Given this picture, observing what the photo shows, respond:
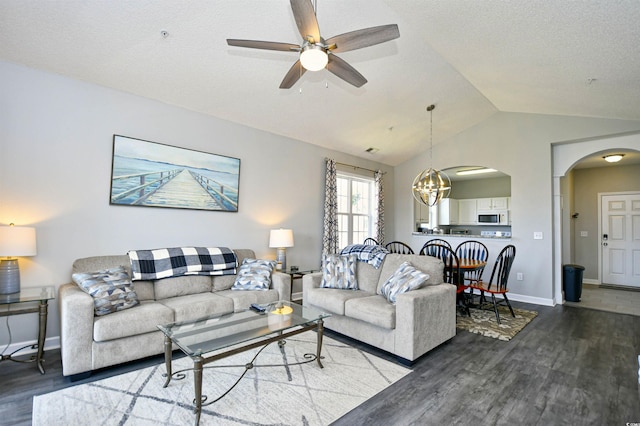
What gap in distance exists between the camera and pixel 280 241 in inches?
187

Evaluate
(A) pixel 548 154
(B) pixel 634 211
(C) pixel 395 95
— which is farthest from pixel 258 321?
(B) pixel 634 211

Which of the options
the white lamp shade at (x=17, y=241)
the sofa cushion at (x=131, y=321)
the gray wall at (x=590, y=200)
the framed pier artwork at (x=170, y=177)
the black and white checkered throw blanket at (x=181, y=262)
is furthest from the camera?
the gray wall at (x=590, y=200)

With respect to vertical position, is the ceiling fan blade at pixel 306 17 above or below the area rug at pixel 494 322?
above

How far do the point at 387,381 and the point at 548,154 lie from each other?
4963 mm

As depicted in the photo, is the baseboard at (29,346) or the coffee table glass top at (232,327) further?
the baseboard at (29,346)

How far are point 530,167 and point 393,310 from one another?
433 centimetres

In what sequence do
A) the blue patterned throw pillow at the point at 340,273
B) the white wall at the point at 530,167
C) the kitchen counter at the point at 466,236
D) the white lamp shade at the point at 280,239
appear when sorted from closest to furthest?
the blue patterned throw pillow at the point at 340,273
the white lamp shade at the point at 280,239
the white wall at the point at 530,167
the kitchen counter at the point at 466,236

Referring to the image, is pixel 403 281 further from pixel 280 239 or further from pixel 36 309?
pixel 36 309

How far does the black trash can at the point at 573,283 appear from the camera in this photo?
5.54 metres

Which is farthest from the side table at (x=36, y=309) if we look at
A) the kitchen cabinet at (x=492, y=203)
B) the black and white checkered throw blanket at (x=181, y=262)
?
the kitchen cabinet at (x=492, y=203)

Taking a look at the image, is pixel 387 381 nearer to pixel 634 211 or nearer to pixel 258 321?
pixel 258 321

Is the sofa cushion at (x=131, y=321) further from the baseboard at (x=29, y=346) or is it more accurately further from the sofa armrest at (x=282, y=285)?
the sofa armrest at (x=282, y=285)

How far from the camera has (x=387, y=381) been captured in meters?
2.64

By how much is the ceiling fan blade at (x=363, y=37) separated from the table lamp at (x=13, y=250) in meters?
3.12
